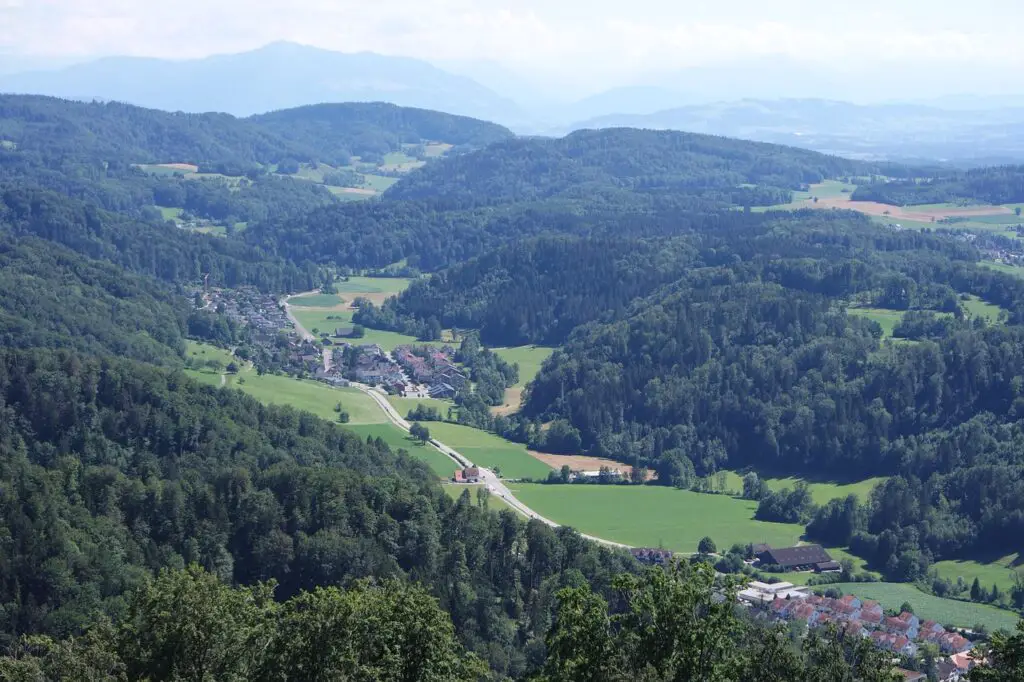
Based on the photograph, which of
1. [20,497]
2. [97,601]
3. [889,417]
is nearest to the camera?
[97,601]

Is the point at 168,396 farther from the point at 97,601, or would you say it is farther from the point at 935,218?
the point at 935,218

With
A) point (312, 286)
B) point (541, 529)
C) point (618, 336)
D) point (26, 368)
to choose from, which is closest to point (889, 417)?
point (618, 336)

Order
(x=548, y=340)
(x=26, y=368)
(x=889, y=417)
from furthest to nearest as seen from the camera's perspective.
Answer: (x=548, y=340)
(x=889, y=417)
(x=26, y=368)

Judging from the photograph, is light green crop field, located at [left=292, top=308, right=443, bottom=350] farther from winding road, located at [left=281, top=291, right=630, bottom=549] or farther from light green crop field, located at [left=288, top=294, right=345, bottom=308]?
winding road, located at [left=281, top=291, right=630, bottom=549]

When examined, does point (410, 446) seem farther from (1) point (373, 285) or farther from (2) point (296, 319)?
(1) point (373, 285)

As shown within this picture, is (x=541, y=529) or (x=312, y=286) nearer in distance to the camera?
(x=541, y=529)

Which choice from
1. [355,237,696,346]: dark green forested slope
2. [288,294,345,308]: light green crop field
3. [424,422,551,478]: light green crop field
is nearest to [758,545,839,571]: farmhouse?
[424,422,551,478]: light green crop field

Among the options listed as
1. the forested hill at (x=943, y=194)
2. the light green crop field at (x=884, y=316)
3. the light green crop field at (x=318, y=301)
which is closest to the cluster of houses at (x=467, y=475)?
the light green crop field at (x=884, y=316)
